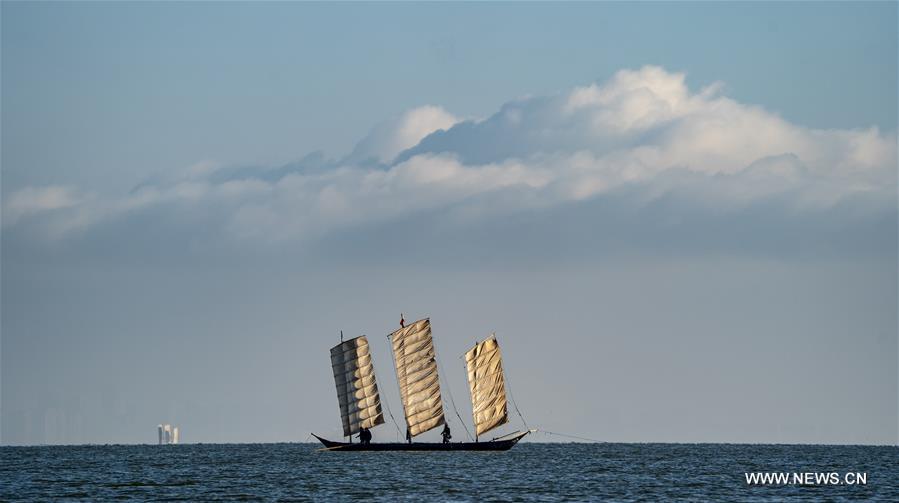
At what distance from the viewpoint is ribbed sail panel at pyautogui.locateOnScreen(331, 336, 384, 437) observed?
573ft

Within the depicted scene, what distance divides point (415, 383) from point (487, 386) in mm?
9213

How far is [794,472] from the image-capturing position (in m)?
160

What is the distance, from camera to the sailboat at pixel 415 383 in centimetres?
17312

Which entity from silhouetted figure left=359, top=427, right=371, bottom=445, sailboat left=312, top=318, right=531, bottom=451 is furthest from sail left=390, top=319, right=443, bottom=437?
silhouetted figure left=359, top=427, right=371, bottom=445

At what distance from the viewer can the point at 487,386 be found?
176 metres

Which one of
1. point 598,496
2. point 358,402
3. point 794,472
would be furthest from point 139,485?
point 794,472

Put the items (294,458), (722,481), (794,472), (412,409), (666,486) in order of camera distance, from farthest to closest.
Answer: (294,458) < (412,409) < (794,472) < (722,481) < (666,486)

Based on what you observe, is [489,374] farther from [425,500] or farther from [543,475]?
[425,500]

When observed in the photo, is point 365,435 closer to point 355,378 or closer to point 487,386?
point 355,378

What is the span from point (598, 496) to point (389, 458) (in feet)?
207

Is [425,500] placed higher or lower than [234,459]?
lower

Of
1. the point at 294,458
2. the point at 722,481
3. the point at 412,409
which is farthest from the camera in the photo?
the point at 294,458

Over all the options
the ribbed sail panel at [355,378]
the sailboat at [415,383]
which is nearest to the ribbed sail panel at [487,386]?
the sailboat at [415,383]

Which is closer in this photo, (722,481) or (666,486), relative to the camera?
(666,486)
